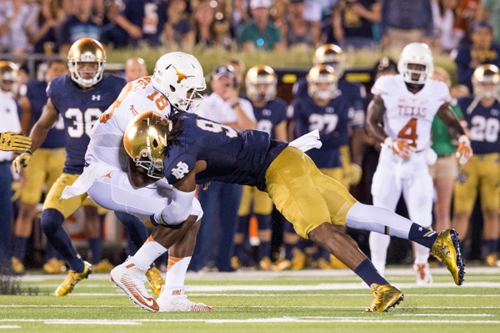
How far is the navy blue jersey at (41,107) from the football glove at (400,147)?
11.0ft

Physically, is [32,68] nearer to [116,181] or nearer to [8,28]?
[8,28]

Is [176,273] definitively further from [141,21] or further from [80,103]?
[141,21]

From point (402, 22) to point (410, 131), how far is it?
462 cm

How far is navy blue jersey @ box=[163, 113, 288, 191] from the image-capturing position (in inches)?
197

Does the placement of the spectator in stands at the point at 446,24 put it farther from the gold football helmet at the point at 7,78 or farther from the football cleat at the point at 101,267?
the gold football helmet at the point at 7,78

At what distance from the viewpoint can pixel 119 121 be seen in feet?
19.7

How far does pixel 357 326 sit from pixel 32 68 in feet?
21.5

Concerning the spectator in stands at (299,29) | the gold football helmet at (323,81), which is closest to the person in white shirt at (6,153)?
the gold football helmet at (323,81)

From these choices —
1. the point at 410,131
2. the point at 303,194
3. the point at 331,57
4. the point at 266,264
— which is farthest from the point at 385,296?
the point at 331,57

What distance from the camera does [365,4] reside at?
1170cm

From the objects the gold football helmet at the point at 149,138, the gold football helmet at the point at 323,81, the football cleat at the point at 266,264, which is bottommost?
the football cleat at the point at 266,264

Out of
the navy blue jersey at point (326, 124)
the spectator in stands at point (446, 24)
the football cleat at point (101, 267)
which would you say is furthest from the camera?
the spectator in stands at point (446, 24)

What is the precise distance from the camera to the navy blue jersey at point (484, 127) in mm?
9516

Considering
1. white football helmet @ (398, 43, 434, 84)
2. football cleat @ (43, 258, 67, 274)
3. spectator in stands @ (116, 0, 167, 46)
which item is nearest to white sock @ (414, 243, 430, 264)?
white football helmet @ (398, 43, 434, 84)
